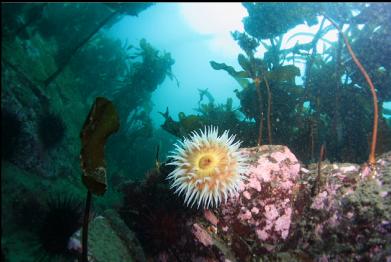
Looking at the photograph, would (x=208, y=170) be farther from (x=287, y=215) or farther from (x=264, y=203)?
(x=287, y=215)

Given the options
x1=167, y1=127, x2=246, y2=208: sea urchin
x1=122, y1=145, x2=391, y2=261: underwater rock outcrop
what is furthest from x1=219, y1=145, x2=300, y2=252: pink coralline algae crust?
x1=167, y1=127, x2=246, y2=208: sea urchin

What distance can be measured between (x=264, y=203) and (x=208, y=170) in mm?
711

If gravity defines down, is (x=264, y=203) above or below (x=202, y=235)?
above

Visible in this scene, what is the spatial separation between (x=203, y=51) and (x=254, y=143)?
8299 centimetres

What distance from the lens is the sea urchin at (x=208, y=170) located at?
303 cm

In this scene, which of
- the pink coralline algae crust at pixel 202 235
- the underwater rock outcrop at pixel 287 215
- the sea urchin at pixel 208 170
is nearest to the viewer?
the underwater rock outcrop at pixel 287 215

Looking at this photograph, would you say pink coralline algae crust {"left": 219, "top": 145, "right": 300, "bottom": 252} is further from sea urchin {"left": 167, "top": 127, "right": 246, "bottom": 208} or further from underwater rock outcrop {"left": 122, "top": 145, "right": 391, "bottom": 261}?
sea urchin {"left": 167, "top": 127, "right": 246, "bottom": 208}

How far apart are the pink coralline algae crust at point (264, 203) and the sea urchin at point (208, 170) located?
14cm

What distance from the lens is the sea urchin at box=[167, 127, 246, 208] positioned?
303cm

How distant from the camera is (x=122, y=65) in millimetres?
11883

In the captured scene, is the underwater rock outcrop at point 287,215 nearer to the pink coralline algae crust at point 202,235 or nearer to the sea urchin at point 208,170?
the pink coralline algae crust at point 202,235

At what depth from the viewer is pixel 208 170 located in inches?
122

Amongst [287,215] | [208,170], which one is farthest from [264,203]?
[208,170]

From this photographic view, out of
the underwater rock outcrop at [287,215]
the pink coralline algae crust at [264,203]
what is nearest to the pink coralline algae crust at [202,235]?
the underwater rock outcrop at [287,215]
